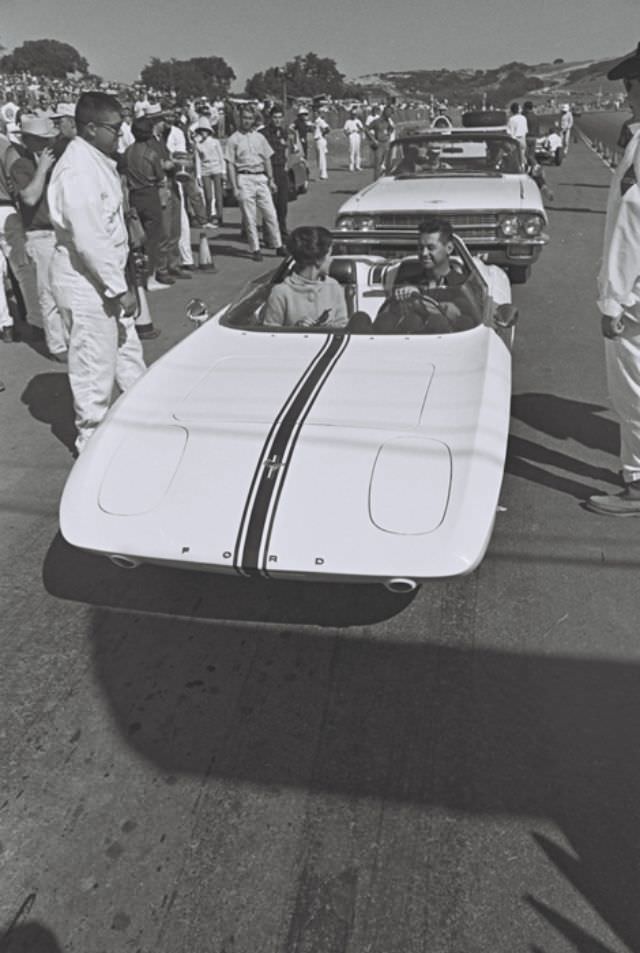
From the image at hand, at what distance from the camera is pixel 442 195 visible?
773 centimetres

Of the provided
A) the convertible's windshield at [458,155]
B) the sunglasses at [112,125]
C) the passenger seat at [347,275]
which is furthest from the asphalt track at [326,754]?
the convertible's windshield at [458,155]

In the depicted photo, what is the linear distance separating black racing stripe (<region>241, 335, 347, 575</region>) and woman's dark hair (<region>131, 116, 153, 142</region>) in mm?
5797

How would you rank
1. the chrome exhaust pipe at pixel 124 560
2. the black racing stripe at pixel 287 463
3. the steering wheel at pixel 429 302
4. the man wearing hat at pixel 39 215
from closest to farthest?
A: the black racing stripe at pixel 287 463 → the chrome exhaust pipe at pixel 124 560 → the steering wheel at pixel 429 302 → the man wearing hat at pixel 39 215

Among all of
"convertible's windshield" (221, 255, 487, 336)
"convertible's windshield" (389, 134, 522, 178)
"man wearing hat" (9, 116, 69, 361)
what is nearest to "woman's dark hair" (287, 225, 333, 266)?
"convertible's windshield" (221, 255, 487, 336)

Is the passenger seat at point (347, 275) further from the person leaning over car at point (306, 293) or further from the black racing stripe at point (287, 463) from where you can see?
the black racing stripe at point (287, 463)

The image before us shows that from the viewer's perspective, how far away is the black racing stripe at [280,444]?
112 inches

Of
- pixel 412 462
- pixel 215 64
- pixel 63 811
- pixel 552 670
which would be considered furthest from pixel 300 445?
pixel 215 64

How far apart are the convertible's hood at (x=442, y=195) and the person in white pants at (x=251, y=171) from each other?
2.18 meters

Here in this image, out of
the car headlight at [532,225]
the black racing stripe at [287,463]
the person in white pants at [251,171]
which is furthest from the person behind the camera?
the person in white pants at [251,171]

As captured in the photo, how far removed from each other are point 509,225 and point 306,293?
11.8 feet

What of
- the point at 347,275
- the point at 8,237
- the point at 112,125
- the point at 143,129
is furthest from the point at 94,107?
the point at 143,129

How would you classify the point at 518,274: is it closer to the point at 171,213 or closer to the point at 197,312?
the point at 171,213

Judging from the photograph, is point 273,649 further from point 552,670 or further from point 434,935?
point 434,935

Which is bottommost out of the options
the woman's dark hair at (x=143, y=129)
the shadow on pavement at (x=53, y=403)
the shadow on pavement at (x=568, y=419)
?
the shadow on pavement at (x=568, y=419)
